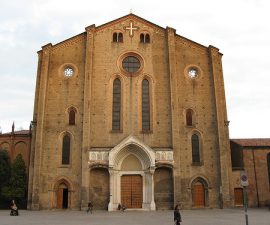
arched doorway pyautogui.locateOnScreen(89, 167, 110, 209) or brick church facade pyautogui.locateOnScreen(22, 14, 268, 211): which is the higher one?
brick church facade pyautogui.locateOnScreen(22, 14, 268, 211)

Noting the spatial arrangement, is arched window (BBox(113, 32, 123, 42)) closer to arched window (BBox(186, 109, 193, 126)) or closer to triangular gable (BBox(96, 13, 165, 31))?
triangular gable (BBox(96, 13, 165, 31))

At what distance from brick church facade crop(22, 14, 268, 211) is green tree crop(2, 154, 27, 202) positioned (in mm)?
2536

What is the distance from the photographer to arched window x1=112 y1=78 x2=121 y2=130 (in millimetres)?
32406

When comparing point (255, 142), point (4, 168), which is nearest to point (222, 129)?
point (255, 142)

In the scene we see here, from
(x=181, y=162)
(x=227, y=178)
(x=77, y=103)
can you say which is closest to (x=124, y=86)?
(x=77, y=103)

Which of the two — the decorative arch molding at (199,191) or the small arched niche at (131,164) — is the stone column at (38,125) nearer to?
the small arched niche at (131,164)

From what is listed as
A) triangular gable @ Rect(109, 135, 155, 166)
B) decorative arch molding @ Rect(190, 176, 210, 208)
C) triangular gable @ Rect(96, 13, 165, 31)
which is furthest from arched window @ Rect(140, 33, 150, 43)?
decorative arch molding @ Rect(190, 176, 210, 208)

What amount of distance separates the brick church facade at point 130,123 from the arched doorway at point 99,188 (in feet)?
0.29

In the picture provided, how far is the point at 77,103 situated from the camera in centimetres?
3275

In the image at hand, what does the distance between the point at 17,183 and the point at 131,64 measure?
16.0 metres

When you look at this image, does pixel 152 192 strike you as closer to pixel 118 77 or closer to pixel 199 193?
pixel 199 193

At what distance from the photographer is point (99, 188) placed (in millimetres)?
30750

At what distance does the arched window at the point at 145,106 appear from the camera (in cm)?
3253

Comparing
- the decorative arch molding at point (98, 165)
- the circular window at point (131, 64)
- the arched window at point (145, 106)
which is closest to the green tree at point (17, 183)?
the decorative arch molding at point (98, 165)
